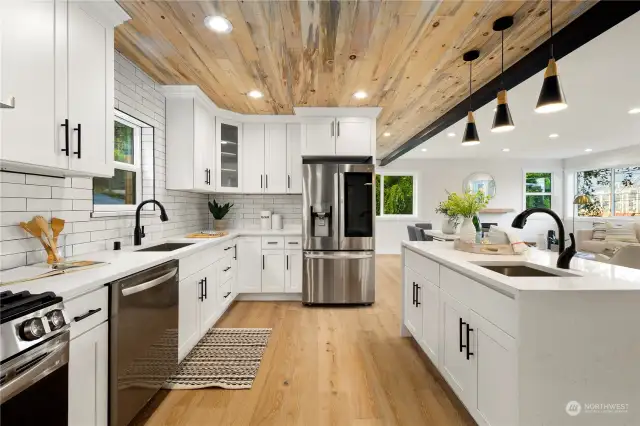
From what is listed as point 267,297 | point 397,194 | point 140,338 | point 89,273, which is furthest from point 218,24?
point 397,194

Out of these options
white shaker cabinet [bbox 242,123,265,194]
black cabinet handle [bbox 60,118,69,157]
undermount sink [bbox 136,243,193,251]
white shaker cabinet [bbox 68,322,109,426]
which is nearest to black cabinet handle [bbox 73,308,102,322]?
white shaker cabinet [bbox 68,322,109,426]

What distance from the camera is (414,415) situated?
6.13ft

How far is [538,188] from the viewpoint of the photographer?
9031 millimetres

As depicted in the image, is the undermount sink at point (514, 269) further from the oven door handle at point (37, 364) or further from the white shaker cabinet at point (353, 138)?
the white shaker cabinet at point (353, 138)

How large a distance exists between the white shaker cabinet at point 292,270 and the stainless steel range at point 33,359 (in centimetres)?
289

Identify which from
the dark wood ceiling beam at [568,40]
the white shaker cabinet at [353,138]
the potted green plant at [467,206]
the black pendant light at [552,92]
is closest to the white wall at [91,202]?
the white shaker cabinet at [353,138]

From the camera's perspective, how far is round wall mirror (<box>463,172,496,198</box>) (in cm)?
870

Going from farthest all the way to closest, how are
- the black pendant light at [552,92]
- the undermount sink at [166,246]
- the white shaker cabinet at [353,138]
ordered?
the white shaker cabinet at [353,138] → the undermount sink at [166,246] → the black pendant light at [552,92]

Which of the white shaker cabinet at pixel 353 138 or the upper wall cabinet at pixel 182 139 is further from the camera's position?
the white shaker cabinet at pixel 353 138

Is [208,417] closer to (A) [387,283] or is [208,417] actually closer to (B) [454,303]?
(B) [454,303]

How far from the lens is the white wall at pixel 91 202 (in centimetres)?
165

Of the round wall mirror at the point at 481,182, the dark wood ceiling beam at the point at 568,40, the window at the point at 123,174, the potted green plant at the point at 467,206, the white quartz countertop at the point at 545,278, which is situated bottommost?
the white quartz countertop at the point at 545,278

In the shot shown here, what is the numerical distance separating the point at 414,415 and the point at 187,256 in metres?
1.89

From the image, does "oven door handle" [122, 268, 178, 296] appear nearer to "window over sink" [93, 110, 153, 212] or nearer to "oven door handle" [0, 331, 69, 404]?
"oven door handle" [0, 331, 69, 404]
